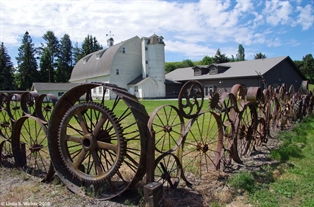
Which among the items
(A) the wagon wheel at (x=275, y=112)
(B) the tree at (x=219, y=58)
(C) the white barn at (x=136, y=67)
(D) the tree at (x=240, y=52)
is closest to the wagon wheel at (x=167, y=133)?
(A) the wagon wheel at (x=275, y=112)

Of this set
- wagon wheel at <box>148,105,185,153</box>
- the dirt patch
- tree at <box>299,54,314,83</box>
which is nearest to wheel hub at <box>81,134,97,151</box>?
the dirt patch

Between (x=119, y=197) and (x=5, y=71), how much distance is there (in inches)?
2026

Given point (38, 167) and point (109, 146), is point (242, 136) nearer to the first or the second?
point (109, 146)

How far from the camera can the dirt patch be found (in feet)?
11.4

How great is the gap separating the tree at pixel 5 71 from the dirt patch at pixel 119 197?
47.9m

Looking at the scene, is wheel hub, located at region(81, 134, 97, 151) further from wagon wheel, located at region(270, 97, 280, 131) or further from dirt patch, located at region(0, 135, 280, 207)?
wagon wheel, located at region(270, 97, 280, 131)

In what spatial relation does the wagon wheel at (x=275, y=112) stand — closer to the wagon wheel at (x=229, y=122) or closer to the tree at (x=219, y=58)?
the wagon wheel at (x=229, y=122)

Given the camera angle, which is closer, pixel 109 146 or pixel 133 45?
pixel 109 146

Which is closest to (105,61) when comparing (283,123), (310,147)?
(283,123)

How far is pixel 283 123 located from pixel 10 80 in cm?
5004

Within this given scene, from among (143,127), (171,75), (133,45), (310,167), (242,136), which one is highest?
(133,45)

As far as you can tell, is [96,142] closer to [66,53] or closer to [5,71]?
[5,71]

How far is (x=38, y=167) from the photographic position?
5.12m

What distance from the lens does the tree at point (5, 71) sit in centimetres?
4497
